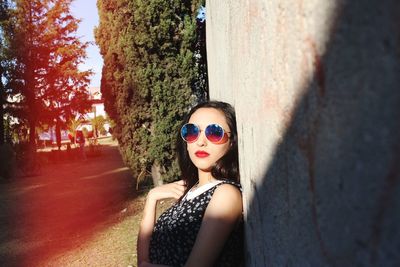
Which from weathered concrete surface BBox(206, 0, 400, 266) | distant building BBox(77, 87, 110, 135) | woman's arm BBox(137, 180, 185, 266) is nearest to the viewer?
weathered concrete surface BBox(206, 0, 400, 266)

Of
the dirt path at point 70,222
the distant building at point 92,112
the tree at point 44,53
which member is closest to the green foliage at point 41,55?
the tree at point 44,53

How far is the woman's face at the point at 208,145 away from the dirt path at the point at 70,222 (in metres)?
3.55

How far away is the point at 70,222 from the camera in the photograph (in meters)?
7.76

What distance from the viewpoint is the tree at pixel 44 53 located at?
22734 mm

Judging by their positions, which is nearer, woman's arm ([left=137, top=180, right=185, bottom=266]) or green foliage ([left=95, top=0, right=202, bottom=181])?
woman's arm ([left=137, top=180, right=185, bottom=266])

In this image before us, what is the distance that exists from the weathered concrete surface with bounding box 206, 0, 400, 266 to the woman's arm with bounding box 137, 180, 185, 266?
1.25 meters

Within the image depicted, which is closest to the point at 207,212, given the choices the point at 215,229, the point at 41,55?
the point at 215,229

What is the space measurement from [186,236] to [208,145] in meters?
0.48

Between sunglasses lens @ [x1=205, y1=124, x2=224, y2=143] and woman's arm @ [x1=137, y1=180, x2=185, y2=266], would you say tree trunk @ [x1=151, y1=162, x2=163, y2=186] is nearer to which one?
woman's arm @ [x1=137, y1=180, x2=185, y2=266]

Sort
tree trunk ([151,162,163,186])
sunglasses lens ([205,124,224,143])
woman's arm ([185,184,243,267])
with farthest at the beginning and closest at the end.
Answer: tree trunk ([151,162,163,186]), sunglasses lens ([205,124,224,143]), woman's arm ([185,184,243,267])

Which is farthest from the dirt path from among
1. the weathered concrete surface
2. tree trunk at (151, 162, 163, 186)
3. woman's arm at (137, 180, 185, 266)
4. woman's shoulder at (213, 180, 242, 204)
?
the weathered concrete surface

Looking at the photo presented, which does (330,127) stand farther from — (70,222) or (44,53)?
(44,53)

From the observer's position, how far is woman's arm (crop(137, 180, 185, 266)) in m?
2.35

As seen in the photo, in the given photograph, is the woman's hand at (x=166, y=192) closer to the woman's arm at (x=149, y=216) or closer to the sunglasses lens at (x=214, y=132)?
the woman's arm at (x=149, y=216)
